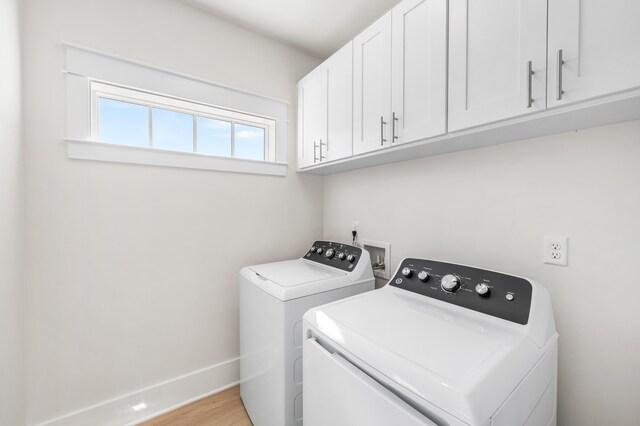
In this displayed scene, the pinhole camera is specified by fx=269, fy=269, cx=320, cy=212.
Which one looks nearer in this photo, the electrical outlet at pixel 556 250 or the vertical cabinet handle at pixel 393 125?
the electrical outlet at pixel 556 250

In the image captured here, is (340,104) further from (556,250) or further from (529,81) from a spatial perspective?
(556,250)

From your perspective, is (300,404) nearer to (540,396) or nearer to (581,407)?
(540,396)

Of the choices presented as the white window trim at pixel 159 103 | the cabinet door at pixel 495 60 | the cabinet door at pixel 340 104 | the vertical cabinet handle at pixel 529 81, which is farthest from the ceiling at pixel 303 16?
the vertical cabinet handle at pixel 529 81

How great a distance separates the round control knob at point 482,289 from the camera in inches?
40.7

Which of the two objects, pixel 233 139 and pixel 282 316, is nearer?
pixel 282 316

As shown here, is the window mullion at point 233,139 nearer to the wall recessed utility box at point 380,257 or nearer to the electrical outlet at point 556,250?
the wall recessed utility box at point 380,257

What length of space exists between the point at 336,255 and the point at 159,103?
1531 millimetres

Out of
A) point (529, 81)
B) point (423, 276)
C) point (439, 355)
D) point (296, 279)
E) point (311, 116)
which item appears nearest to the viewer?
point (439, 355)

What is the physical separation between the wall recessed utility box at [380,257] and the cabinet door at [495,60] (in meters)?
0.95

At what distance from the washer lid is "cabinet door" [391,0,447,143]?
0.85 m

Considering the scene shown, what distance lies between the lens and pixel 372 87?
1.50 metres

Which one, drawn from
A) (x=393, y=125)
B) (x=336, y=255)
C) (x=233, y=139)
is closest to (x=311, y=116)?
(x=233, y=139)

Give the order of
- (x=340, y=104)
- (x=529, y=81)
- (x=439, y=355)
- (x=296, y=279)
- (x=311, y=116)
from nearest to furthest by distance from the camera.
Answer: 1. (x=439, y=355)
2. (x=529, y=81)
3. (x=296, y=279)
4. (x=340, y=104)
5. (x=311, y=116)

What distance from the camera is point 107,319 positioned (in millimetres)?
1539
